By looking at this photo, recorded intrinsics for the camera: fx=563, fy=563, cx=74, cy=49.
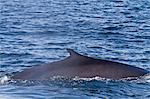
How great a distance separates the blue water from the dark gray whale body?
0.74 feet

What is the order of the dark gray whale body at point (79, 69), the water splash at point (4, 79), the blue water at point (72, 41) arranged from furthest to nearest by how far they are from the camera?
the water splash at point (4, 79), the dark gray whale body at point (79, 69), the blue water at point (72, 41)

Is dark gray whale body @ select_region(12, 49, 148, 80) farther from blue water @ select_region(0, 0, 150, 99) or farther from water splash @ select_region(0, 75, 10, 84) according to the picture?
water splash @ select_region(0, 75, 10, 84)

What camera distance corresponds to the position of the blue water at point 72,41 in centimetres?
1470

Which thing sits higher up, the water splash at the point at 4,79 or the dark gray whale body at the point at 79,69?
the dark gray whale body at the point at 79,69

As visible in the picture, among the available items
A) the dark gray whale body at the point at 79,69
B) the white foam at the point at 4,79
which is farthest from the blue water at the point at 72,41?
the dark gray whale body at the point at 79,69

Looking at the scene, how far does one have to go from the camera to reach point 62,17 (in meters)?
33.7

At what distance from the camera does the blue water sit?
48.2 feet

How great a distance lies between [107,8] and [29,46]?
1640 centimetres

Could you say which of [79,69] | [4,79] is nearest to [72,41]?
[4,79]

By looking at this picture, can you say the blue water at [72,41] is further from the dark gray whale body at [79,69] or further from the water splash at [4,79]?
the dark gray whale body at [79,69]

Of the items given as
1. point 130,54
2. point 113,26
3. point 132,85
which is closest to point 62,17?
point 113,26

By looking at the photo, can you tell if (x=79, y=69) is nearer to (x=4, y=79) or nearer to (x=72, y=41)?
(x=4, y=79)

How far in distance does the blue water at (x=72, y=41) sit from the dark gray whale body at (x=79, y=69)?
0.74 feet

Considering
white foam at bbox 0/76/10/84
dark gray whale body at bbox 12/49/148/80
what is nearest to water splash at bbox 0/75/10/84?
white foam at bbox 0/76/10/84
